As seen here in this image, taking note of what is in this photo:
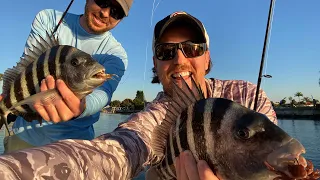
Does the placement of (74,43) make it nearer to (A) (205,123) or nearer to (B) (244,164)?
(A) (205,123)

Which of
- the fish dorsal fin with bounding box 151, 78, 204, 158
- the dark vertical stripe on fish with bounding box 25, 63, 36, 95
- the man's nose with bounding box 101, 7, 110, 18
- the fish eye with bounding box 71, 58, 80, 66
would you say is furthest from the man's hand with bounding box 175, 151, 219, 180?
the man's nose with bounding box 101, 7, 110, 18

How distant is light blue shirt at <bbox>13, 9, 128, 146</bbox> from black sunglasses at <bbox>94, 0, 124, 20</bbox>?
0.33m

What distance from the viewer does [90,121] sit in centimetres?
407

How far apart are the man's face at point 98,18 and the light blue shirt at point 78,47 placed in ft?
0.41

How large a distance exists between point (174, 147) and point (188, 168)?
0.79ft

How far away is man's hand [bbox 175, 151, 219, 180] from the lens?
5.23ft

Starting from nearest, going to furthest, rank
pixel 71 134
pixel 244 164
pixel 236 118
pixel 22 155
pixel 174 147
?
pixel 22 155
pixel 244 164
pixel 236 118
pixel 174 147
pixel 71 134

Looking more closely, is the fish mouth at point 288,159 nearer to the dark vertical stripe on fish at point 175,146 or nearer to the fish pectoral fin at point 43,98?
the dark vertical stripe on fish at point 175,146

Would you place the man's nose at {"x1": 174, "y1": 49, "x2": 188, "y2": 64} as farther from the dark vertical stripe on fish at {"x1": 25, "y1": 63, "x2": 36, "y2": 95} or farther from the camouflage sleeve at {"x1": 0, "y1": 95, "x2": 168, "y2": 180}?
the dark vertical stripe on fish at {"x1": 25, "y1": 63, "x2": 36, "y2": 95}

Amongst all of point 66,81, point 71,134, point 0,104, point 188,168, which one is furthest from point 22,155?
point 71,134

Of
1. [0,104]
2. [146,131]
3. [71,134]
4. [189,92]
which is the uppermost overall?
[189,92]


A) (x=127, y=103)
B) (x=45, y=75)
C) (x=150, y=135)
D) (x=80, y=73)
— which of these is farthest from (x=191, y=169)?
(x=127, y=103)

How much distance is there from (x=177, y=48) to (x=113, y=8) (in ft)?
3.80

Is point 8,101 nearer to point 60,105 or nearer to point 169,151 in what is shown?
point 60,105
